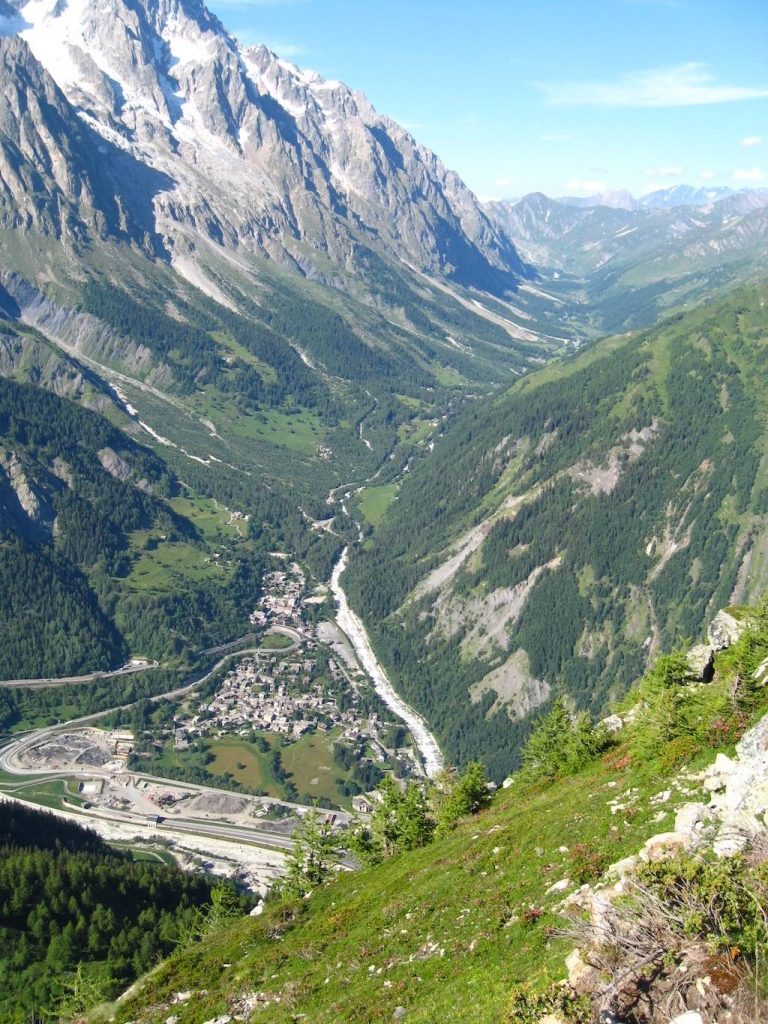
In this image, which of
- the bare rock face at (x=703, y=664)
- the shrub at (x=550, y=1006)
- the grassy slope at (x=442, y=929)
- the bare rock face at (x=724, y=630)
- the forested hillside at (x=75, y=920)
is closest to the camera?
the shrub at (x=550, y=1006)

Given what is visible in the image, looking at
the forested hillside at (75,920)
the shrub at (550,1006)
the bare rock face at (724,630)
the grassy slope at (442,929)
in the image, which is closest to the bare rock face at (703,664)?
the bare rock face at (724,630)

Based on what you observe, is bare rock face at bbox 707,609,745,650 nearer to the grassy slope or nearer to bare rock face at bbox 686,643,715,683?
bare rock face at bbox 686,643,715,683

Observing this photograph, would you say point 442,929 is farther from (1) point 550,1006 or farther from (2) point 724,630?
(2) point 724,630

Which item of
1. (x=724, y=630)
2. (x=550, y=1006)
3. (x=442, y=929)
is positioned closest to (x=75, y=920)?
(x=442, y=929)

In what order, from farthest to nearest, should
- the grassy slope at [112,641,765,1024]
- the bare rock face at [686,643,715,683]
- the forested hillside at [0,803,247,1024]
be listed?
the forested hillside at [0,803,247,1024]
the bare rock face at [686,643,715,683]
the grassy slope at [112,641,765,1024]

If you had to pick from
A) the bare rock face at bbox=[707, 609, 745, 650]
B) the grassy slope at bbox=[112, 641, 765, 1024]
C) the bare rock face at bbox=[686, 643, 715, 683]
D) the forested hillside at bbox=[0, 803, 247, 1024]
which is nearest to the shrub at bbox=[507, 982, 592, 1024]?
the grassy slope at bbox=[112, 641, 765, 1024]

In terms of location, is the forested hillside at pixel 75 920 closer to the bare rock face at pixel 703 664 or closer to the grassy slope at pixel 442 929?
the grassy slope at pixel 442 929

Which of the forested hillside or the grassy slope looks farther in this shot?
the forested hillside

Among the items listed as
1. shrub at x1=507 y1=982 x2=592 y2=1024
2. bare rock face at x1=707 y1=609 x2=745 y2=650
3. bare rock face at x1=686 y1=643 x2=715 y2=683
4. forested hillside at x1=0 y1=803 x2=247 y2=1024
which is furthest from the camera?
forested hillside at x1=0 y1=803 x2=247 y2=1024

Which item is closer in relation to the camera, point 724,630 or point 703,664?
point 703,664

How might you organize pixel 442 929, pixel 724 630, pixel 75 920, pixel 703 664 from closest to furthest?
1. pixel 442 929
2. pixel 703 664
3. pixel 724 630
4. pixel 75 920
